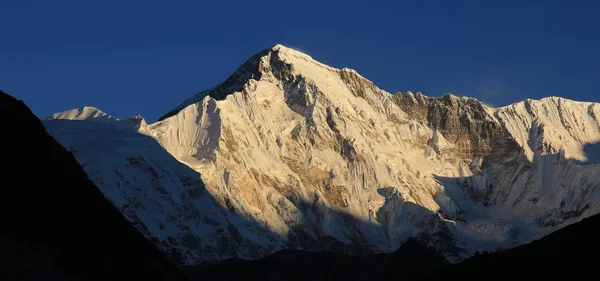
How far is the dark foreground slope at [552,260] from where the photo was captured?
98.2m

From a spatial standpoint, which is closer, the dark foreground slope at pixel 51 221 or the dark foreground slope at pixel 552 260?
the dark foreground slope at pixel 51 221

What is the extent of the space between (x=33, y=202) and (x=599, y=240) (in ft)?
124

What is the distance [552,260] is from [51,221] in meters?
33.9

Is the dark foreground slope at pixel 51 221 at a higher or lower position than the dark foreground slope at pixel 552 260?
higher

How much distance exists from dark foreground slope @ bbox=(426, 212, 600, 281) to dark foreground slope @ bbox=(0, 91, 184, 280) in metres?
23.6

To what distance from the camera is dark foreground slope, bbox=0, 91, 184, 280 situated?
3401 inches

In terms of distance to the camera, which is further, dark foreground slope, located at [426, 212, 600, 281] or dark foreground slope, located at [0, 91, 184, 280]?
dark foreground slope, located at [426, 212, 600, 281]

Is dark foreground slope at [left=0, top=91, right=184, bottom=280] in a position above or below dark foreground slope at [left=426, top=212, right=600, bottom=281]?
above

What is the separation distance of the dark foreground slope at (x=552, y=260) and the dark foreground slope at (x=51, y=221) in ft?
77.3

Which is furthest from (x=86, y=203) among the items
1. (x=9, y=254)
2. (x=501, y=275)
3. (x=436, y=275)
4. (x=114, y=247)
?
(x=436, y=275)

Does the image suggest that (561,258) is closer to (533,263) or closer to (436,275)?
(533,263)

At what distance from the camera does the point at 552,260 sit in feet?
336

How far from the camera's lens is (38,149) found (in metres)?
95.4

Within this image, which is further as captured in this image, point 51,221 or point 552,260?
point 552,260
